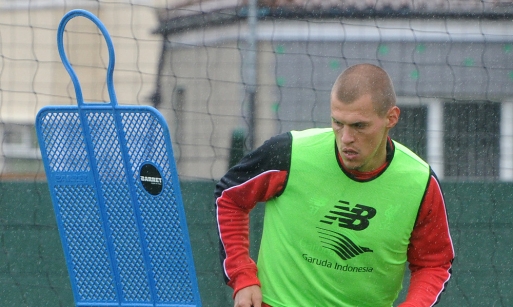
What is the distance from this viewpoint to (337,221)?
339 centimetres

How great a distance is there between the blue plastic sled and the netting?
1.60m

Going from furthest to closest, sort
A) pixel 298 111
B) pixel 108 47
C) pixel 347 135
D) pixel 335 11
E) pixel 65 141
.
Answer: pixel 298 111
pixel 335 11
pixel 65 141
pixel 108 47
pixel 347 135

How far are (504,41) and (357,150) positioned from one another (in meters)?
2.27

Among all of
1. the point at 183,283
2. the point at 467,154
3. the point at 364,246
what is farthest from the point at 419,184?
the point at 467,154

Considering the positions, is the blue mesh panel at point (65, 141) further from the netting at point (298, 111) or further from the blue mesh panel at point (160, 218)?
the netting at point (298, 111)

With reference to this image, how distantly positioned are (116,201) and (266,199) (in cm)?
63

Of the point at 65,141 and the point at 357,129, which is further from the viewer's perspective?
the point at 65,141

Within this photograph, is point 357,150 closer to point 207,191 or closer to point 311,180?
point 311,180

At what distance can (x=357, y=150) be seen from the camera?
10.6 ft

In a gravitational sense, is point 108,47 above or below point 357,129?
above

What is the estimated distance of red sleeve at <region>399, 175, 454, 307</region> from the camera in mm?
3365

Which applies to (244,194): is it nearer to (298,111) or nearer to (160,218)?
(160,218)

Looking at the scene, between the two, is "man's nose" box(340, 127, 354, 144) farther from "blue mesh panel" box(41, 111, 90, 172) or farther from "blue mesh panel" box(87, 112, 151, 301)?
"blue mesh panel" box(41, 111, 90, 172)

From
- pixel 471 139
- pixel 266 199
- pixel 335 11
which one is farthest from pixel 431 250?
pixel 335 11
